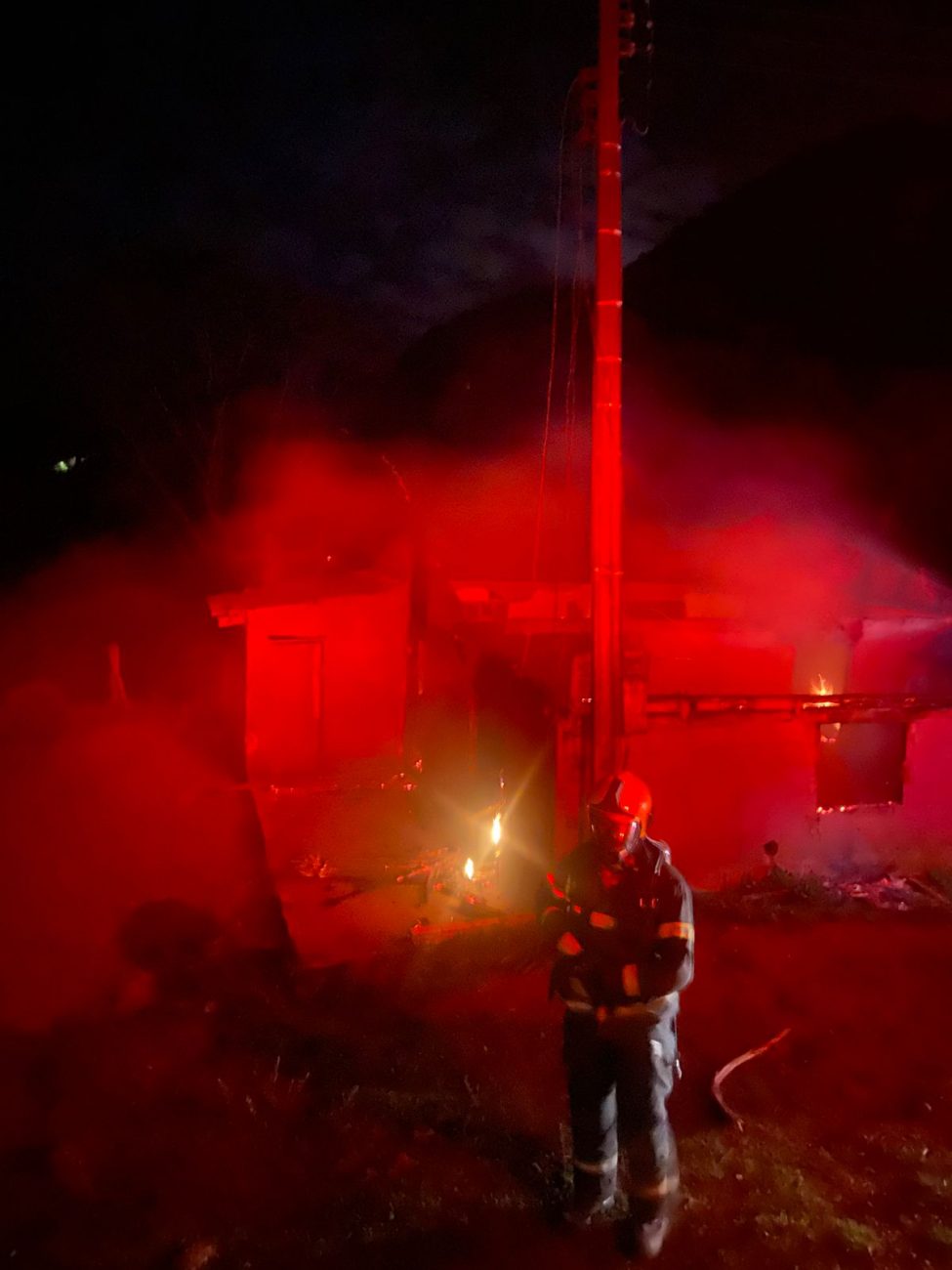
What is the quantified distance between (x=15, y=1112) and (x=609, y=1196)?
3.51 metres

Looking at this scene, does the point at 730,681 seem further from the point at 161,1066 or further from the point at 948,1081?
the point at 161,1066

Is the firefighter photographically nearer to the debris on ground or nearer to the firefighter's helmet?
the firefighter's helmet

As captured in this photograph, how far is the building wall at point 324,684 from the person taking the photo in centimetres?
1475

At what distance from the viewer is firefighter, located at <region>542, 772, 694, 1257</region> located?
4.03 meters

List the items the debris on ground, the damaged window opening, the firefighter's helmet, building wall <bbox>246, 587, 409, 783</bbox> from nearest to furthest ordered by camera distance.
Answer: the firefighter's helmet, the debris on ground, the damaged window opening, building wall <bbox>246, 587, 409, 783</bbox>

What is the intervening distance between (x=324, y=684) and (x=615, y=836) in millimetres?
11620

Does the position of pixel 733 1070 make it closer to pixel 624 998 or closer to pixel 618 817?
pixel 624 998

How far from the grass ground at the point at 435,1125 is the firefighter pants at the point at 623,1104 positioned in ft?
1.02

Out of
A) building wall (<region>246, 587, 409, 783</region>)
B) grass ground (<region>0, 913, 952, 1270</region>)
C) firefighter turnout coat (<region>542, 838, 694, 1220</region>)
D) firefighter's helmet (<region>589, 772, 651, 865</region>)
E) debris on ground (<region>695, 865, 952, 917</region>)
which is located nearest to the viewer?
firefighter turnout coat (<region>542, 838, 694, 1220</region>)

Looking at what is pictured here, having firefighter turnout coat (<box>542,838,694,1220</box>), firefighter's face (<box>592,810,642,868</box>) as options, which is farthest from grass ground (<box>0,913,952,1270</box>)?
firefighter's face (<box>592,810,642,868</box>)

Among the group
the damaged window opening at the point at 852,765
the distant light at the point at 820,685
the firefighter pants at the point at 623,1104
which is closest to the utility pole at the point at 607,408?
the firefighter pants at the point at 623,1104

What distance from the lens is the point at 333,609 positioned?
15.2 m

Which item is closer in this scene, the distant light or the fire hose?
the fire hose

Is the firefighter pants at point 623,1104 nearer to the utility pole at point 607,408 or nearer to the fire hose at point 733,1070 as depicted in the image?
the fire hose at point 733,1070
